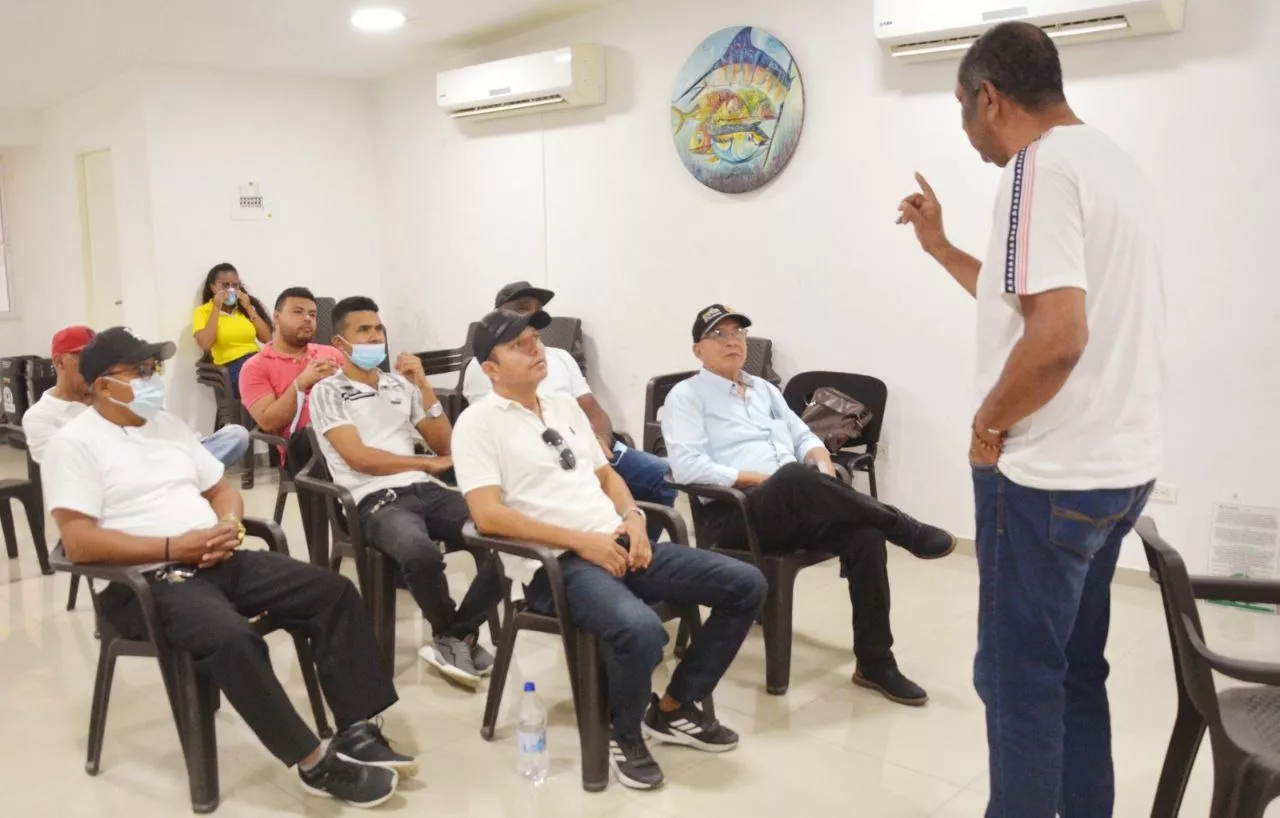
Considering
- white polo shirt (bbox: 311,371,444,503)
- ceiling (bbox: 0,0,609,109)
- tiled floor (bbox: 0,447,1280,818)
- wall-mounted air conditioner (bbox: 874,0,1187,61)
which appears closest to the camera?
tiled floor (bbox: 0,447,1280,818)

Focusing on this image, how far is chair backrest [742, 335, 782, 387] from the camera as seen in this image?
15.9 feet

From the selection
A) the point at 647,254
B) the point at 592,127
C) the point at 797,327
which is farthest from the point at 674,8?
the point at 797,327

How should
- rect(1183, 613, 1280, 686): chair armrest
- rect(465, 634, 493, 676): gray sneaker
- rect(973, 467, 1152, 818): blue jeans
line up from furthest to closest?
rect(465, 634, 493, 676): gray sneaker, rect(973, 467, 1152, 818): blue jeans, rect(1183, 613, 1280, 686): chair armrest

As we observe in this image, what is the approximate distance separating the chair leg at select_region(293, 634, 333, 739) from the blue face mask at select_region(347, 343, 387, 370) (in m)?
1.03

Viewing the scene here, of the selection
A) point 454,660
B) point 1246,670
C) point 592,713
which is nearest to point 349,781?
point 592,713

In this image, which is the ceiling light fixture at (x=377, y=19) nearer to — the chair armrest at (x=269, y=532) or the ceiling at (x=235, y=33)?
the ceiling at (x=235, y=33)

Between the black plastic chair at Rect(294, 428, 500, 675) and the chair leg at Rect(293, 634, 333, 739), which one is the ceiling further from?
the chair leg at Rect(293, 634, 333, 739)

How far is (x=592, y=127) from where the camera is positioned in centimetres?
559

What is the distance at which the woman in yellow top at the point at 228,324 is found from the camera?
627 cm

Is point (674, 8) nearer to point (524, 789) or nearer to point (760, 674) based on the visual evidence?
point (760, 674)

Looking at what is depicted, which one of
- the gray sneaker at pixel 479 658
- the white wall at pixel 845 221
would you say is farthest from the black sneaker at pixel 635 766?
the white wall at pixel 845 221

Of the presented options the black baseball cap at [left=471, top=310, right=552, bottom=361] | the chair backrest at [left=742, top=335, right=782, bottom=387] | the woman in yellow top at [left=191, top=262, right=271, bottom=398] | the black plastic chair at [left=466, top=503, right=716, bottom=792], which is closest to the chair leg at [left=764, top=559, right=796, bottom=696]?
the black plastic chair at [left=466, top=503, right=716, bottom=792]

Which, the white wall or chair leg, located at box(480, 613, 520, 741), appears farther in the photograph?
the white wall

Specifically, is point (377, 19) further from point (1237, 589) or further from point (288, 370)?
point (1237, 589)
